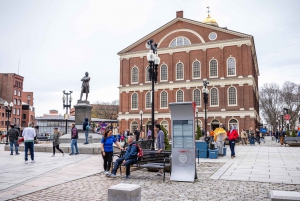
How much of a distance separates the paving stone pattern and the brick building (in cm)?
3381

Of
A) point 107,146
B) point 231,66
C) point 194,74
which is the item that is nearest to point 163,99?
point 194,74

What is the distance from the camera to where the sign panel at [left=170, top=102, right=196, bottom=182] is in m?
8.92

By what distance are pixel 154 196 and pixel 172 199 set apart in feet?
1.66

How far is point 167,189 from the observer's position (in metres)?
7.70

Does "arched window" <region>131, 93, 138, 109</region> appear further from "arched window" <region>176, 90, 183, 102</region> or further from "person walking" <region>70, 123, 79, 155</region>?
"person walking" <region>70, 123, 79, 155</region>

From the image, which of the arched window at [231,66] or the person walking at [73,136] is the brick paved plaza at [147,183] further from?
the arched window at [231,66]

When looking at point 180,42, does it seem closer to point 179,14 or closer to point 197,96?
point 179,14

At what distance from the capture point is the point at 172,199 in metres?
6.58

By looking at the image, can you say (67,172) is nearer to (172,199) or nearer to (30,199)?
(30,199)

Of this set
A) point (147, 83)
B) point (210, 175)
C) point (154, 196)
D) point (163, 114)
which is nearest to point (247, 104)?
point (163, 114)

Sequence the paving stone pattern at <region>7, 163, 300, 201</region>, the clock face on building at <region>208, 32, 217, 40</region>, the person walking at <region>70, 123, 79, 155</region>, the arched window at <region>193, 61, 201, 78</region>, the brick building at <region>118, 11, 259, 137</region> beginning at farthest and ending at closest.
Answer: the arched window at <region>193, 61, 201, 78</region>
the clock face on building at <region>208, 32, 217, 40</region>
the brick building at <region>118, 11, 259, 137</region>
the person walking at <region>70, 123, 79, 155</region>
the paving stone pattern at <region>7, 163, 300, 201</region>

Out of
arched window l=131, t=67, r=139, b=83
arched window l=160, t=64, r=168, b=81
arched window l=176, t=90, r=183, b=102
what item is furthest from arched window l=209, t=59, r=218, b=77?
arched window l=131, t=67, r=139, b=83

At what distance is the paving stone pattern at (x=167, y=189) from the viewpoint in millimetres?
6777

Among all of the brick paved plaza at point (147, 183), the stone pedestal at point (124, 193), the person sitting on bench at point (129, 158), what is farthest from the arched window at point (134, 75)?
the stone pedestal at point (124, 193)
